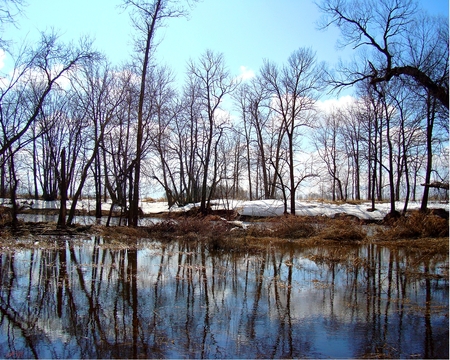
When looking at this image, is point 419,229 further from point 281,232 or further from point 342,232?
point 281,232

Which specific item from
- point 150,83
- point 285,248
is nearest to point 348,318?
point 285,248

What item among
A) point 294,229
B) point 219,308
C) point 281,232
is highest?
point 294,229

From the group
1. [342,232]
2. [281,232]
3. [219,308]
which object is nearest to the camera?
[219,308]

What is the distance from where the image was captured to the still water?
187 inches

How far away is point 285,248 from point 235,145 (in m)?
34.8

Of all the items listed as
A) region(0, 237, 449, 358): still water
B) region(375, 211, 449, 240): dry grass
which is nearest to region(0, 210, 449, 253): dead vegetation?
region(375, 211, 449, 240): dry grass

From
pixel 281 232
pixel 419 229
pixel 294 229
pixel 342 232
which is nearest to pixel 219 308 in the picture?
pixel 342 232

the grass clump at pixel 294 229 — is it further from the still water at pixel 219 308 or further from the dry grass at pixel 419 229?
the still water at pixel 219 308

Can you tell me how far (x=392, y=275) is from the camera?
928 centimetres

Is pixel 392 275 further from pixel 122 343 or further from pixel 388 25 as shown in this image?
pixel 388 25

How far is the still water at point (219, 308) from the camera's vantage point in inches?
187

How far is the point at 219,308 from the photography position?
6.41 meters

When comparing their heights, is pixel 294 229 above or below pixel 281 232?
above

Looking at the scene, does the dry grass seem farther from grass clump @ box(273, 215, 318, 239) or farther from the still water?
the still water
